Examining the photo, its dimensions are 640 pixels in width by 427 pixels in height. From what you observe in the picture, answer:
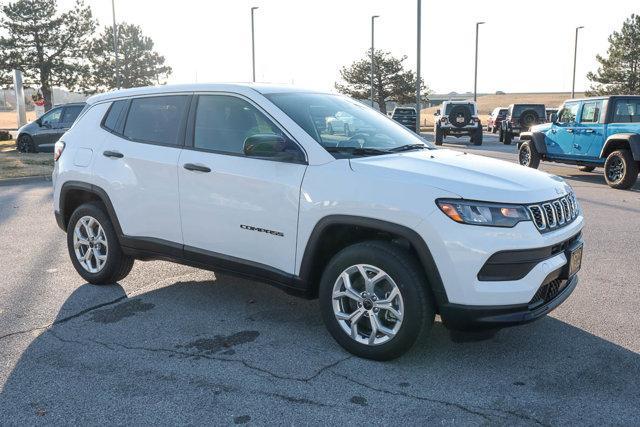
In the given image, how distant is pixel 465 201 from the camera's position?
3357mm

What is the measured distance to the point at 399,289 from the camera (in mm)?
3533

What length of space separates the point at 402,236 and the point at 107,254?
2.89 m

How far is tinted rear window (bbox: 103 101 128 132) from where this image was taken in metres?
5.14

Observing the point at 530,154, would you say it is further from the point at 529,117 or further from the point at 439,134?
the point at 439,134

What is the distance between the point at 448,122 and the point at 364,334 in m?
23.0

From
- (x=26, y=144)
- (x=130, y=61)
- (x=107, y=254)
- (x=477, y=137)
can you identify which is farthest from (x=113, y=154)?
(x=130, y=61)

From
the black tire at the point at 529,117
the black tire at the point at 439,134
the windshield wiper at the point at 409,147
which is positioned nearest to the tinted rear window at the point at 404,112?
the black tire at the point at 439,134

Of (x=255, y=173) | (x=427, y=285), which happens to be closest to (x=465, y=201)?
(x=427, y=285)

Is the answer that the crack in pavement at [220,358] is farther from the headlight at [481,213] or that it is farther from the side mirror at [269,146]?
the side mirror at [269,146]

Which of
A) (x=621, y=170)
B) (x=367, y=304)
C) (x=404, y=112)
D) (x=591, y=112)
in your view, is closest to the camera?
(x=367, y=304)

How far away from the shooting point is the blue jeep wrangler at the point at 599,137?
11.7 m

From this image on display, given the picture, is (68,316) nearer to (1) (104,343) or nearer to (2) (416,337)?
(1) (104,343)

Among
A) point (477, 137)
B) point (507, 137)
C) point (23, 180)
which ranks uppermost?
point (23, 180)

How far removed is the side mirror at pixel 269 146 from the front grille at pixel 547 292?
5.56 ft
